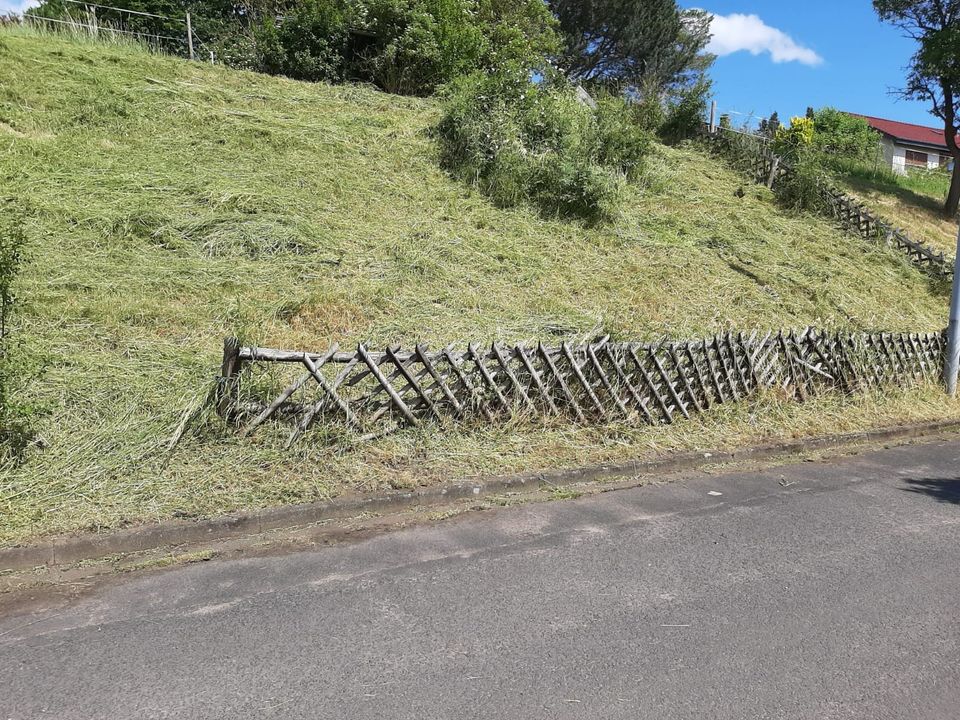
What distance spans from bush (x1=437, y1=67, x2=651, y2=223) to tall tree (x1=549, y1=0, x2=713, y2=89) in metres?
18.7

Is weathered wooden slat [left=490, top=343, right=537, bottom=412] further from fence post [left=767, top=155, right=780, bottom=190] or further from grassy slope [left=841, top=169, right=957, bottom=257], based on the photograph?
grassy slope [left=841, top=169, right=957, bottom=257]

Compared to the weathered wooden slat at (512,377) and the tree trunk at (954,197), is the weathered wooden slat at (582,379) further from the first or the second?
the tree trunk at (954,197)

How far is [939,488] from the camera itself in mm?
6445

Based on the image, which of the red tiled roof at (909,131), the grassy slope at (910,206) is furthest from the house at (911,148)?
the grassy slope at (910,206)

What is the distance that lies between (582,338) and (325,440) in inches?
153

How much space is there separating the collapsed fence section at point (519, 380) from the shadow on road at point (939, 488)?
1771 millimetres

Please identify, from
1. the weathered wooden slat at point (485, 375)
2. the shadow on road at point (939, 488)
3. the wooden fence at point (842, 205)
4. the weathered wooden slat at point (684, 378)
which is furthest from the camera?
the wooden fence at point (842, 205)

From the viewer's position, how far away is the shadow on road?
6.16 meters

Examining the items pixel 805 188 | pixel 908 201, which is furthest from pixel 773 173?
pixel 908 201

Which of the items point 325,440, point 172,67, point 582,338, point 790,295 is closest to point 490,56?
point 172,67

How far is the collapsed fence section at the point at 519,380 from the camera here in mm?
5402

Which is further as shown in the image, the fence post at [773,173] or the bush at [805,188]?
the fence post at [773,173]

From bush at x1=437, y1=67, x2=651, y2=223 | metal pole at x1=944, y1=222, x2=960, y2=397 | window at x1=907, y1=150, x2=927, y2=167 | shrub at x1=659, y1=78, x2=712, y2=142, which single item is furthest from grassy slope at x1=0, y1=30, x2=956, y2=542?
window at x1=907, y1=150, x2=927, y2=167

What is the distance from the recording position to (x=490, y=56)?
2061cm
